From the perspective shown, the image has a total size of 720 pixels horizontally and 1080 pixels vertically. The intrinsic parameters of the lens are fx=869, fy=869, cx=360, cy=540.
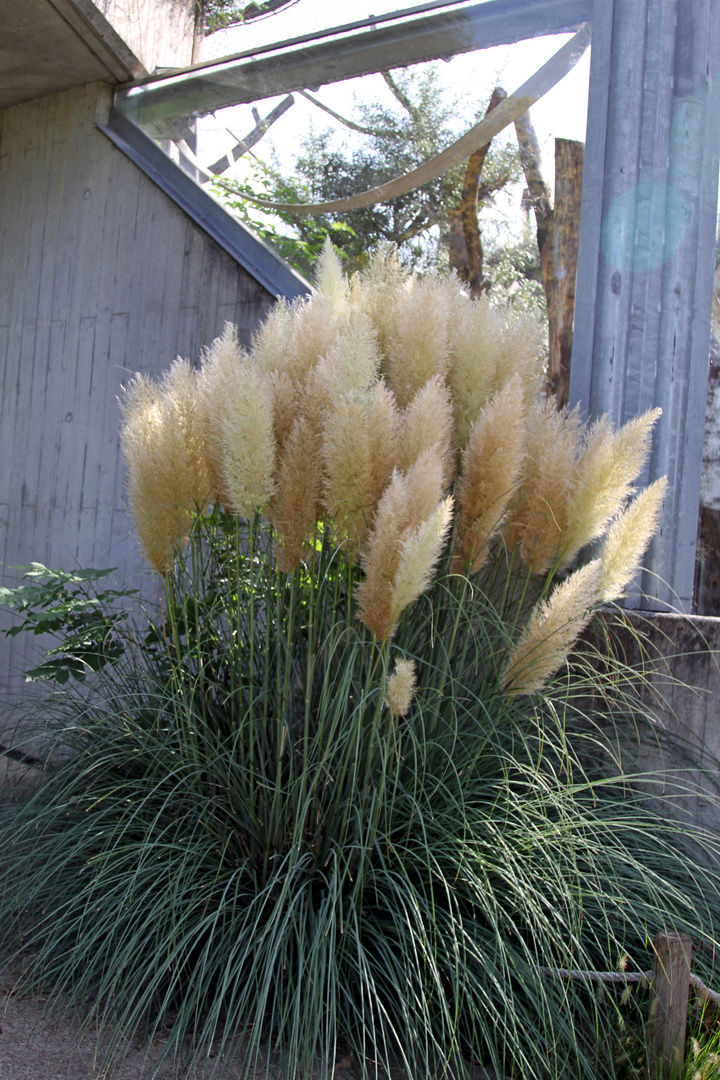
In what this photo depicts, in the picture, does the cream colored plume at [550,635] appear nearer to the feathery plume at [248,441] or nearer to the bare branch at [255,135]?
the feathery plume at [248,441]

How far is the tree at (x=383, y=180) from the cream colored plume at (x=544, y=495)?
1302mm

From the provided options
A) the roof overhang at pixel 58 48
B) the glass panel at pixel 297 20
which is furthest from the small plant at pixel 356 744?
the roof overhang at pixel 58 48

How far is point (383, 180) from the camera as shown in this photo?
3543 mm

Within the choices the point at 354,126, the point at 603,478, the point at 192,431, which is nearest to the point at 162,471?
the point at 192,431

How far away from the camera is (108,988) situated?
5.83 feet

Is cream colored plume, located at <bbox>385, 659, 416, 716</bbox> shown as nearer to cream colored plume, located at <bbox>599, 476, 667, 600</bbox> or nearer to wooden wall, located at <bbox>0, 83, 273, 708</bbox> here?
cream colored plume, located at <bbox>599, 476, 667, 600</bbox>

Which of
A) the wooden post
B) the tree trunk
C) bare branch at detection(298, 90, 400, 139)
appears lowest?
the wooden post

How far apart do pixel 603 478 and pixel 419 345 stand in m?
0.56

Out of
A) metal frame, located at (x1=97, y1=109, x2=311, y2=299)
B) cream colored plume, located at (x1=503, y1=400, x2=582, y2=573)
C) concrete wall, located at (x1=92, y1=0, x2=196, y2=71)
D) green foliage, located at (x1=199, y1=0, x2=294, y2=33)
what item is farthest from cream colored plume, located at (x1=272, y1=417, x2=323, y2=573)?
concrete wall, located at (x1=92, y1=0, x2=196, y2=71)

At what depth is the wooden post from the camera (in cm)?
163

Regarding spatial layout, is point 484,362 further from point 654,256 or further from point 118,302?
point 118,302

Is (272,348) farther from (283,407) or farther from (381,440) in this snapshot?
(381,440)

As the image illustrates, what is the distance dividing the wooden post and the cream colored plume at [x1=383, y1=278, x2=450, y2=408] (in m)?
1.31

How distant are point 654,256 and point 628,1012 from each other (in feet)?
7.42
